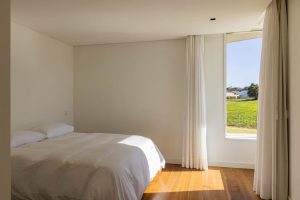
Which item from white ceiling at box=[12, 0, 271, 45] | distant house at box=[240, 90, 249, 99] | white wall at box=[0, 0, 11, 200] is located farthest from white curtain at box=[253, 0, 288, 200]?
white wall at box=[0, 0, 11, 200]

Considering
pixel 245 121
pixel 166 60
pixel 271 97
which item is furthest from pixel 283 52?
pixel 166 60

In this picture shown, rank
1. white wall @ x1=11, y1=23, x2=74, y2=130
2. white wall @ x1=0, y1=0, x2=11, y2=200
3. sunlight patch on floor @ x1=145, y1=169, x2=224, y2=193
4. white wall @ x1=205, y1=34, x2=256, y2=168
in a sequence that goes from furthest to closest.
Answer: white wall @ x1=205, y1=34, x2=256, y2=168
white wall @ x1=11, y1=23, x2=74, y2=130
sunlight patch on floor @ x1=145, y1=169, x2=224, y2=193
white wall @ x1=0, y1=0, x2=11, y2=200

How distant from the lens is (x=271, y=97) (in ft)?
8.95

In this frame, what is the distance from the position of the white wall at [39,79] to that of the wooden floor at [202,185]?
228cm

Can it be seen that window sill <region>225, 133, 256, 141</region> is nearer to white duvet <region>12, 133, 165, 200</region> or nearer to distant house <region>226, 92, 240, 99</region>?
distant house <region>226, 92, 240, 99</region>

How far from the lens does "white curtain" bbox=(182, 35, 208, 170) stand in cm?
418

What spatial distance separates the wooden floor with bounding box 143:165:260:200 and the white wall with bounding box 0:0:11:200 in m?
2.45

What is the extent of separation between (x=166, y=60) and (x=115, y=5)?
190 centimetres

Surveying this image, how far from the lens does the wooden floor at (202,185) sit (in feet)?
9.98

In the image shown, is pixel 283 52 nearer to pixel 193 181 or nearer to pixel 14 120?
pixel 193 181

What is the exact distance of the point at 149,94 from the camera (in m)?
4.68

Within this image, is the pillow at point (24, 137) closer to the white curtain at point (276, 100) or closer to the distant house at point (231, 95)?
the white curtain at point (276, 100)
